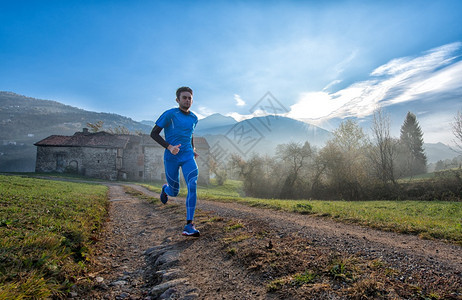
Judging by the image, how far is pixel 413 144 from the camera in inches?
1907

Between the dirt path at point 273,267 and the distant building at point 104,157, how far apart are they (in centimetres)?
4595

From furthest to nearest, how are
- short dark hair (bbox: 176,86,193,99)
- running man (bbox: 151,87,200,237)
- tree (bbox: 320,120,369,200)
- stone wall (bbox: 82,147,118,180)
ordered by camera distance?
stone wall (bbox: 82,147,118,180)
tree (bbox: 320,120,369,200)
short dark hair (bbox: 176,86,193,99)
running man (bbox: 151,87,200,237)

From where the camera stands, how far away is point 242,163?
37.0 meters

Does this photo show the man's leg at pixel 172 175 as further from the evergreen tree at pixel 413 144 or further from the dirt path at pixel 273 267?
the evergreen tree at pixel 413 144

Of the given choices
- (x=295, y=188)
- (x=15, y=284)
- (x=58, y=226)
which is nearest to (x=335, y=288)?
(x=15, y=284)

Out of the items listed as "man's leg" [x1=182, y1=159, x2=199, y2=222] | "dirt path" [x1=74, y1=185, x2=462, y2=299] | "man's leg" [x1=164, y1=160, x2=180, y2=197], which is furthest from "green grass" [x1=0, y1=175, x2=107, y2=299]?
"man's leg" [x1=164, y1=160, x2=180, y2=197]

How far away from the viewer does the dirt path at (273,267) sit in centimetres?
215

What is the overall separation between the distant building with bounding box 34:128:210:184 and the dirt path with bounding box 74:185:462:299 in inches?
1809

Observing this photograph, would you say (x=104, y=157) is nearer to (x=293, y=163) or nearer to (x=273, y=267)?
(x=293, y=163)

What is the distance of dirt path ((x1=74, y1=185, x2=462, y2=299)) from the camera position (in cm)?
215

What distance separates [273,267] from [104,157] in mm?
51331

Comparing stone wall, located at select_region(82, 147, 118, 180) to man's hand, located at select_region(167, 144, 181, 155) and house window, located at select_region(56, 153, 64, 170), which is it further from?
man's hand, located at select_region(167, 144, 181, 155)

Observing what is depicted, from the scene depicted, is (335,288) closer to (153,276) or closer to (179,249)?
(153,276)

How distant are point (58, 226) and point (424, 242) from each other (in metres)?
6.75
